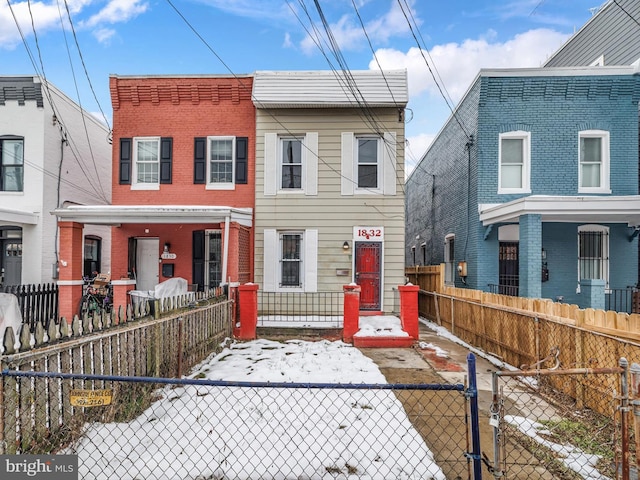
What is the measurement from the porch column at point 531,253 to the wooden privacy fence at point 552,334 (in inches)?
68.9

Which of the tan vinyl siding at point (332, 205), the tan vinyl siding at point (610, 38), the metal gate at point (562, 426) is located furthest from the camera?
the tan vinyl siding at point (610, 38)

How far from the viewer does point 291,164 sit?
11.7m

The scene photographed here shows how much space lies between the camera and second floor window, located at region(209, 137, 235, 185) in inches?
471

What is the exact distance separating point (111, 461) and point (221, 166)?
31.4 ft

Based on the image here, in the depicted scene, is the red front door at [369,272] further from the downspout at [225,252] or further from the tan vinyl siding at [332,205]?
the downspout at [225,252]

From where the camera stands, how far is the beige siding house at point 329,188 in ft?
36.9

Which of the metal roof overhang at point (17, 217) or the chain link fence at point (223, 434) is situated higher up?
the metal roof overhang at point (17, 217)

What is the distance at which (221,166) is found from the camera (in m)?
12.0

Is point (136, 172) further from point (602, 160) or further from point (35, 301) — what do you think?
point (602, 160)

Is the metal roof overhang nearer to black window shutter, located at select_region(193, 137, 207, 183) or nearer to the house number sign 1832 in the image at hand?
black window shutter, located at select_region(193, 137, 207, 183)

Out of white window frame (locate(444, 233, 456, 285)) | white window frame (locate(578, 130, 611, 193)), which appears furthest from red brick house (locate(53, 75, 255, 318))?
white window frame (locate(578, 130, 611, 193))

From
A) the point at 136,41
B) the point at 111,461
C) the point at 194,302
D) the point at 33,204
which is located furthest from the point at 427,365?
the point at 33,204

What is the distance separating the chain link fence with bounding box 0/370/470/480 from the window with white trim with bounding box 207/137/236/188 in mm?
7958

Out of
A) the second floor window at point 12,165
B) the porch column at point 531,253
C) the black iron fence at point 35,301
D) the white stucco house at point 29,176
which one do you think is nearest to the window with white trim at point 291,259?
the porch column at point 531,253
